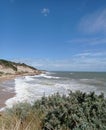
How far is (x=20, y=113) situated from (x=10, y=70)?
74.2m

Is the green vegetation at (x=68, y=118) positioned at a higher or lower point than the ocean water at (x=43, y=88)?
higher

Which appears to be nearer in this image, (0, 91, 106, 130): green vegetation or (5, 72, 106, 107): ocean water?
(0, 91, 106, 130): green vegetation

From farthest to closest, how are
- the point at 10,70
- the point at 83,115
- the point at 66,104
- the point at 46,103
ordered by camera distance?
the point at 10,70
the point at 46,103
the point at 66,104
the point at 83,115

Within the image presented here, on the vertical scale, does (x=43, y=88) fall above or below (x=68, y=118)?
below

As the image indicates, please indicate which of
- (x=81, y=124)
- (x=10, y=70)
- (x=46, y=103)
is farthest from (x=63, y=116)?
(x=10, y=70)

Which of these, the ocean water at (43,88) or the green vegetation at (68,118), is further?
the ocean water at (43,88)

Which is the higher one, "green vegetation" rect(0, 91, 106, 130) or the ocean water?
"green vegetation" rect(0, 91, 106, 130)

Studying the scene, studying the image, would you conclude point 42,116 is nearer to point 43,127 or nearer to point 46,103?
point 43,127

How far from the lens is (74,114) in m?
4.51

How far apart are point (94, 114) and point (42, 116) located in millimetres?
1205

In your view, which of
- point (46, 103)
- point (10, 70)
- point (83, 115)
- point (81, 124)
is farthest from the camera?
point (10, 70)

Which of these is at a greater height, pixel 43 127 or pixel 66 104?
pixel 66 104

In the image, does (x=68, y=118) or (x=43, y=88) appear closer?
(x=68, y=118)

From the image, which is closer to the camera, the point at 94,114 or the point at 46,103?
the point at 94,114
